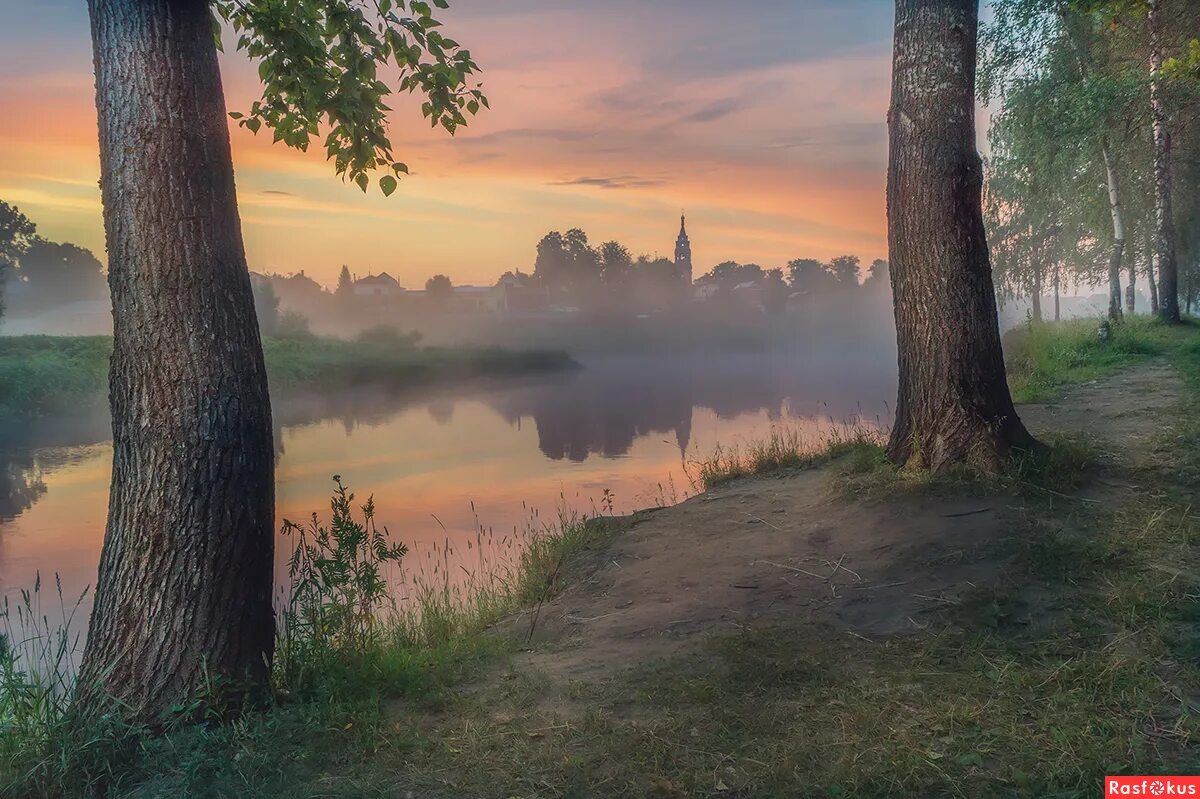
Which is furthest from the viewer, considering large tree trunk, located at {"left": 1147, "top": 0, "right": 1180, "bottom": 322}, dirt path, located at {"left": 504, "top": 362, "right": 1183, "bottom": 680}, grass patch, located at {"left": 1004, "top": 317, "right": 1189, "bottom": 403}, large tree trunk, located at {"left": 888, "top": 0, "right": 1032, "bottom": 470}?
large tree trunk, located at {"left": 1147, "top": 0, "right": 1180, "bottom": 322}

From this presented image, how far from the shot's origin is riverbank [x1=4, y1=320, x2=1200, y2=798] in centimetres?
399

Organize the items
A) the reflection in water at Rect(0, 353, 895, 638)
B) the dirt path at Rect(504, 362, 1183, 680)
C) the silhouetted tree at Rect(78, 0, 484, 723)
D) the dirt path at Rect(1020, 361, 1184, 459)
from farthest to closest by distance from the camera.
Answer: the reflection in water at Rect(0, 353, 895, 638)
the dirt path at Rect(1020, 361, 1184, 459)
the dirt path at Rect(504, 362, 1183, 680)
the silhouetted tree at Rect(78, 0, 484, 723)

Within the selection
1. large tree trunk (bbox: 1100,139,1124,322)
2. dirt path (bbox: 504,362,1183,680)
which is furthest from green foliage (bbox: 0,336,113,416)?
large tree trunk (bbox: 1100,139,1124,322)

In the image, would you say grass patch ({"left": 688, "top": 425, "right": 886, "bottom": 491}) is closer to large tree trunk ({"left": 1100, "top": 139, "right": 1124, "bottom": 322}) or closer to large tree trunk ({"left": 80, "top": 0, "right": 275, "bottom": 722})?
large tree trunk ({"left": 80, "top": 0, "right": 275, "bottom": 722})

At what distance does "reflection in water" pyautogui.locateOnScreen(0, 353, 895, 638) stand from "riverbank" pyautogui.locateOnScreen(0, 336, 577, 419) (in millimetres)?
1786

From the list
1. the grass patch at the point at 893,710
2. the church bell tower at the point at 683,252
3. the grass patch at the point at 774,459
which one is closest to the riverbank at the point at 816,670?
the grass patch at the point at 893,710

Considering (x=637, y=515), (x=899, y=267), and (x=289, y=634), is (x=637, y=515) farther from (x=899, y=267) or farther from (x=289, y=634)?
(x=289, y=634)

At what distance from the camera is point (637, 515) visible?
9875mm

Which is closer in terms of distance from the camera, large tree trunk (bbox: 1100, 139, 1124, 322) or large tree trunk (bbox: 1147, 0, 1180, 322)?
large tree trunk (bbox: 1147, 0, 1180, 322)

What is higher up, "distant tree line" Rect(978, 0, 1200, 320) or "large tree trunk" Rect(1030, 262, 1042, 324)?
"distant tree line" Rect(978, 0, 1200, 320)

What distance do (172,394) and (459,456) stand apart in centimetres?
1994

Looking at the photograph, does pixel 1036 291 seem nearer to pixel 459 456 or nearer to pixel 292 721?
pixel 459 456

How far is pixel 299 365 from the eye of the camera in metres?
48.4

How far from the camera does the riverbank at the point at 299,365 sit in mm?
33219
